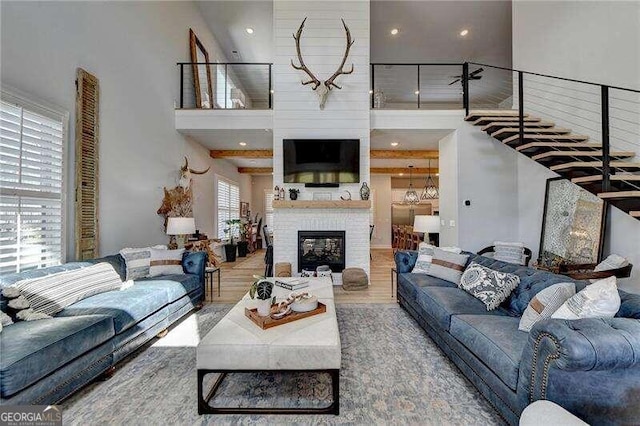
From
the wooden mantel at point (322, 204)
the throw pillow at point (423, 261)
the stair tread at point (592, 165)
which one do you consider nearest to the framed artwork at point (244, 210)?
the wooden mantel at point (322, 204)

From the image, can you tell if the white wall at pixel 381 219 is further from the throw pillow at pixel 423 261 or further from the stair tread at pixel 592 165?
the stair tread at pixel 592 165

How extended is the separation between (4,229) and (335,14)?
18.2 ft

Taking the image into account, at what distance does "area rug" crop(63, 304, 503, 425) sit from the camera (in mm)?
1851

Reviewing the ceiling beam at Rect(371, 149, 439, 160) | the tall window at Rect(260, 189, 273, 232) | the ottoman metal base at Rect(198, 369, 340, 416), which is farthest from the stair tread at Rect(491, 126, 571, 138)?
the tall window at Rect(260, 189, 273, 232)

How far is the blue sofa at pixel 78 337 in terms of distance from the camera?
5.46 ft

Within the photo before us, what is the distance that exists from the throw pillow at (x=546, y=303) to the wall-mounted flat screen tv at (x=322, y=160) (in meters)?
3.52

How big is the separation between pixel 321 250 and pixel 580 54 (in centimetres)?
→ 497

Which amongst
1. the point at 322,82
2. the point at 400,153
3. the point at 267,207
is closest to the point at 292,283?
the point at 322,82

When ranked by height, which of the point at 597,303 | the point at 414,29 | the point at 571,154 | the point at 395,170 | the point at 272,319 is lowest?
the point at 272,319

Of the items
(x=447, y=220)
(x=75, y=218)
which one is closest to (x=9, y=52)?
(x=75, y=218)

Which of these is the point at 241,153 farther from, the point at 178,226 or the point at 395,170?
the point at 395,170

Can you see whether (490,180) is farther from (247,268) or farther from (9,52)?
(9,52)

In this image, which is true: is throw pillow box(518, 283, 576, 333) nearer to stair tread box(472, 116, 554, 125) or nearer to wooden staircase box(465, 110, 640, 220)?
wooden staircase box(465, 110, 640, 220)

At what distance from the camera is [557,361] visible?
138 cm
